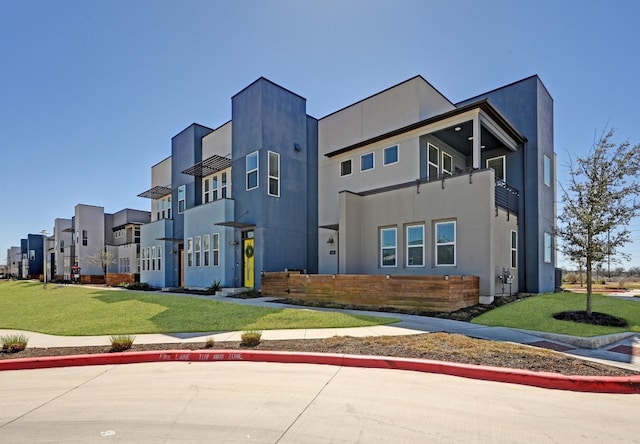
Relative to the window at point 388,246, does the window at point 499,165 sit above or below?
above

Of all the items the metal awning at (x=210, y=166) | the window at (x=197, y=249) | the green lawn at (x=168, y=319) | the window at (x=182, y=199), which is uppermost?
the metal awning at (x=210, y=166)

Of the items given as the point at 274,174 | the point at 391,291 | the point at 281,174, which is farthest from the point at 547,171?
the point at 274,174

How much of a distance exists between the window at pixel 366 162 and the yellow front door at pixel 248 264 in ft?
22.3

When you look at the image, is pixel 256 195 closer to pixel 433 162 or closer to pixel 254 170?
pixel 254 170

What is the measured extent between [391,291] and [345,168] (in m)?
9.12

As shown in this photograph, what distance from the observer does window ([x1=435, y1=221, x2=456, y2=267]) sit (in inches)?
521

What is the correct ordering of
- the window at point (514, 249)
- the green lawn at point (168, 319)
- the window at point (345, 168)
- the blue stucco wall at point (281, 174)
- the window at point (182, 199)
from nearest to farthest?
the green lawn at point (168, 319), the window at point (514, 249), the blue stucco wall at point (281, 174), the window at point (345, 168), the window at point (182, 199)

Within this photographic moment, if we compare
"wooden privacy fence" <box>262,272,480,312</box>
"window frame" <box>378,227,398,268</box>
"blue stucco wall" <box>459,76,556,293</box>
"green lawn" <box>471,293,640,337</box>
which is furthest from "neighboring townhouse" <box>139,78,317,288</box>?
"green lawn" <box>471,293,640,337</box>

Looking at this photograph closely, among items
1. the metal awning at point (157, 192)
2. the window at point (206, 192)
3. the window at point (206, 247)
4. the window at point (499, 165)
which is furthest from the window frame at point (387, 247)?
the metal awning at point (157, 192)

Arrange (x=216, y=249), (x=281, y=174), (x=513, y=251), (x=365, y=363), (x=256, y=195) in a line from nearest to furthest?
(x=365, y=363), (x=513, y=251), (x=256, y=195), (x=281, y=174), (x=216, y=249)

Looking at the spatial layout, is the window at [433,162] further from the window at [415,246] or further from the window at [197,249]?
the window at [197,249]

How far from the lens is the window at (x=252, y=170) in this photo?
18.8 meters

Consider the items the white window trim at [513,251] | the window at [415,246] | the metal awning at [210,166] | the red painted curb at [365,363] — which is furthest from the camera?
the metal awning at [210,166]

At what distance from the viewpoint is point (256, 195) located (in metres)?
18.6
